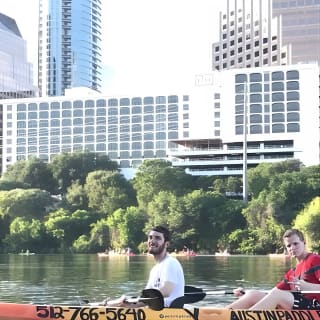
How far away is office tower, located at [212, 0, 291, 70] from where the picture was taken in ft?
568

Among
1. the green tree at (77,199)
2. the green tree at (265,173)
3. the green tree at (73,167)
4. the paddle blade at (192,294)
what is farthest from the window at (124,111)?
the paddle blade at (192,294)

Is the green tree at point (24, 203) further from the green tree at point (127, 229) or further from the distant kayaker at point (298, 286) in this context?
the distant kayaker at point (298, 286)

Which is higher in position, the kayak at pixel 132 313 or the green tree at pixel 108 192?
the green tree at pixel 108 192

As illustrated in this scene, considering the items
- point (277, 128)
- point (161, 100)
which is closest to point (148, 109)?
point (161, 100)

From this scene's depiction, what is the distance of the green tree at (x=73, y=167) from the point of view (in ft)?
430

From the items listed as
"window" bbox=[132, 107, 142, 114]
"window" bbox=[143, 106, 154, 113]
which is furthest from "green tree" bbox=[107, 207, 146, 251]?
"window" bbox=[132, 107, 142, 114]

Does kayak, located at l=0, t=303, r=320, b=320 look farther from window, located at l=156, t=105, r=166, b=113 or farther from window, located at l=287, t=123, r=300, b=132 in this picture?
window, located at l=156, t=105, r=166, b=113

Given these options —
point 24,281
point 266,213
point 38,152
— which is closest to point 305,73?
point 266,213

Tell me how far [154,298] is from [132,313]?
49cm

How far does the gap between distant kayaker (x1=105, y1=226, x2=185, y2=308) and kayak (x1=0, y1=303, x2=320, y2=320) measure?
273mm

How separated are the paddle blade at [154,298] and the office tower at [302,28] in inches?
6149

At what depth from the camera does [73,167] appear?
433ft

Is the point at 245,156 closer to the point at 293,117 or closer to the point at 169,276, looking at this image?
the point at 293,117

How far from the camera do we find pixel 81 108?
536ft
